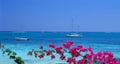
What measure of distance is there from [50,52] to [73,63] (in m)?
0.41

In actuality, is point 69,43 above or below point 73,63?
above

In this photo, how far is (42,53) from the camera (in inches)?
196

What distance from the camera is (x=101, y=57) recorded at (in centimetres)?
466

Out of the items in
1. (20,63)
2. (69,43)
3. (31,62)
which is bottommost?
(31,62)

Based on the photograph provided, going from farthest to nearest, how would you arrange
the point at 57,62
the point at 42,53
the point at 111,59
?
the point at 57,62 < the point at 42,53 < the point at 111,59

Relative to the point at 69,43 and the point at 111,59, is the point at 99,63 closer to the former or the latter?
the point at 111,59

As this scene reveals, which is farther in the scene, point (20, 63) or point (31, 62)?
point (31, 62)

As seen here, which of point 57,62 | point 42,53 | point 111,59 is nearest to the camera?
point 111,59

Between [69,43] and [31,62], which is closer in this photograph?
[69,43]

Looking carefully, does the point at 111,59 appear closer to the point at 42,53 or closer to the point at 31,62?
the point at 42,53

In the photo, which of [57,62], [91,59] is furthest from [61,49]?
[57,62]

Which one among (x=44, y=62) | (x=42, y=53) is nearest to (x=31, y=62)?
(x=44, y=62)

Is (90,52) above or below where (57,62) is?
above

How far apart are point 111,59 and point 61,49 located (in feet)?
2.56
